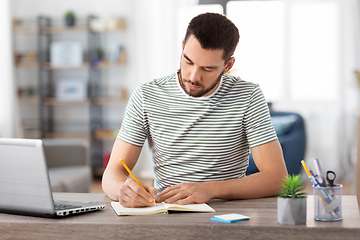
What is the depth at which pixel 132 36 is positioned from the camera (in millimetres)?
5012

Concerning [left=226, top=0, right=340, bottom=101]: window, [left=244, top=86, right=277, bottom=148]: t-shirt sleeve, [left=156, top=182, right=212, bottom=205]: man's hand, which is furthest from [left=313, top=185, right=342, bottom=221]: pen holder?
[left=226, top=0, right=340, bottom=101]: window

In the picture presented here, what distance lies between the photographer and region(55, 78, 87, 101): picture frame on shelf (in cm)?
490

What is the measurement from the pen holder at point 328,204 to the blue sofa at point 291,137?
2449 mm

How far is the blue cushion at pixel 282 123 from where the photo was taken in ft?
11.8

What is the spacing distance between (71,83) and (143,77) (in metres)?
0.77

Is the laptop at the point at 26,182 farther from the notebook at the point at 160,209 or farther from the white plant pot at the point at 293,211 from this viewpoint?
the white plant pot at the point at 293,211

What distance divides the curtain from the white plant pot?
398 cm

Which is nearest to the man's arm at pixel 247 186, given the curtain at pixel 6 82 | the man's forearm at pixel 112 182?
the man's forearm at pixel 112 182

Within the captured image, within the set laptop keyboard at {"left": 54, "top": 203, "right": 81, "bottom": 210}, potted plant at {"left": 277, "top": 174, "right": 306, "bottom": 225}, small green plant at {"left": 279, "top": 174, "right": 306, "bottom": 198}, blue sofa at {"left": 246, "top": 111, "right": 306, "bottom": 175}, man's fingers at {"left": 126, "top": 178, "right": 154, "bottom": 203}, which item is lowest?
blue sofa at {"left": 246, "top": 111, "right": 306, "bottom": 175}

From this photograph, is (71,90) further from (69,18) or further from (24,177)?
(24,177)

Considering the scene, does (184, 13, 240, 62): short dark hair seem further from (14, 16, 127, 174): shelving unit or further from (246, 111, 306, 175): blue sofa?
(14, 16, 127, 174): shelving unit

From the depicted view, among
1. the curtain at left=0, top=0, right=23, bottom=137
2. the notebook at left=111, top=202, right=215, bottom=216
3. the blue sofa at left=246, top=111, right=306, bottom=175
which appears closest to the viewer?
the notebook at left=111, top=202, right=215, bottom=216

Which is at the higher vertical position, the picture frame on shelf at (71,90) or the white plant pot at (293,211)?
the white plant pot at (293,211)

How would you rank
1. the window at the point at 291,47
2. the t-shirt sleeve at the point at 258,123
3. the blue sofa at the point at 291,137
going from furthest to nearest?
the window at the point at 291,47 → the blue sofa at the point at 291,137 → the t-shirt sleeve at the point at 258,123
